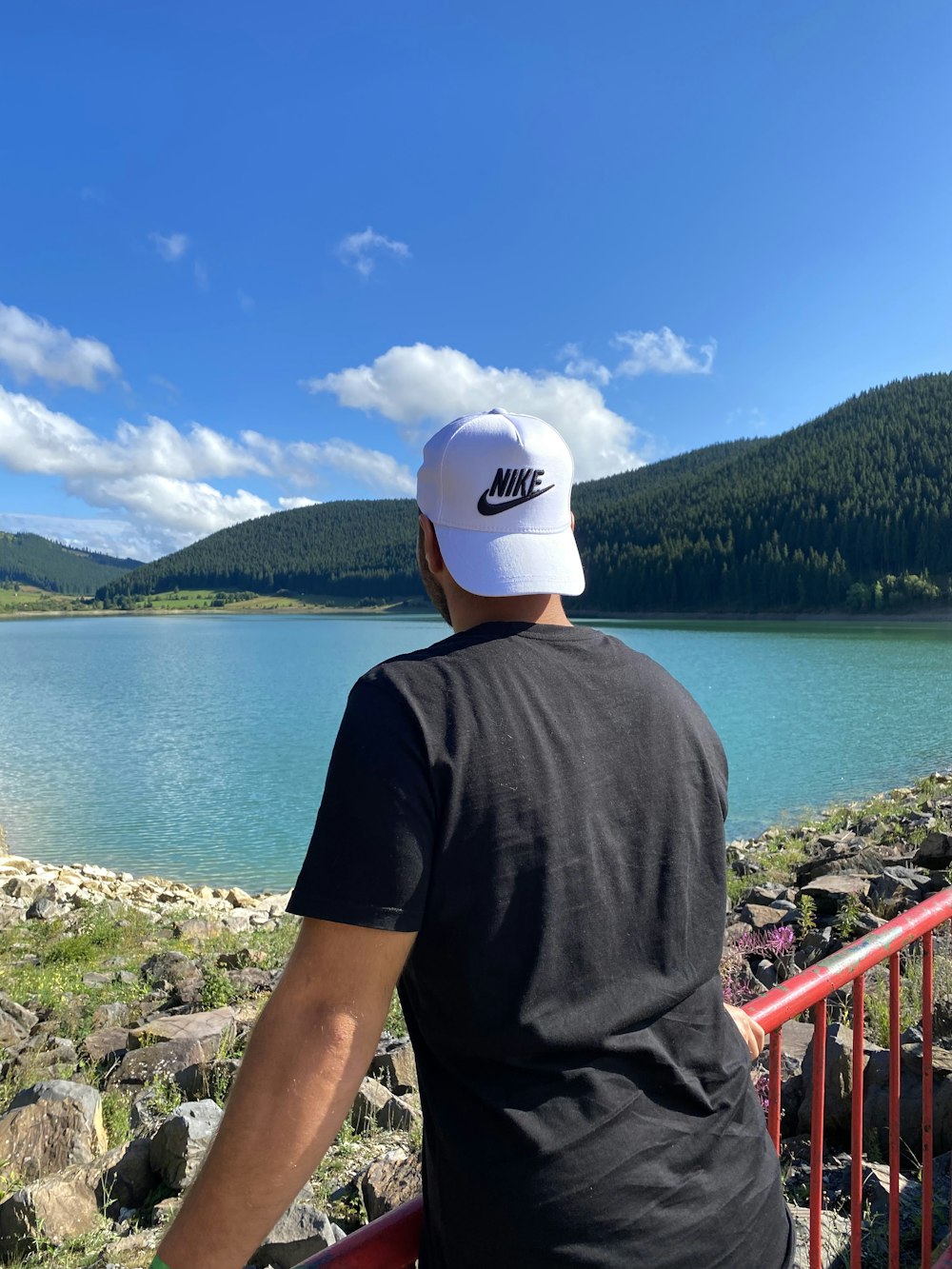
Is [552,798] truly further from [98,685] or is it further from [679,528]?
[679,528]

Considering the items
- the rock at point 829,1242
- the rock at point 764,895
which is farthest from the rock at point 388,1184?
the rock at point 764,895

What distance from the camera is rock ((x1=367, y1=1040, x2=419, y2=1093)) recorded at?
494 cm

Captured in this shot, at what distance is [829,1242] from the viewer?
2934 millimetres

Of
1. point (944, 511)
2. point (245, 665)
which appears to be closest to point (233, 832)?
Answer: point (245, 665)

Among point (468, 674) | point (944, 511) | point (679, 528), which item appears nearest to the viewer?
point (468, 674)

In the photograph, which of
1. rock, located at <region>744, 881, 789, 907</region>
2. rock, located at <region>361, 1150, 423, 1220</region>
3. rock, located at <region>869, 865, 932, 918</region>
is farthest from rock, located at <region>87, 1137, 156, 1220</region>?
rock, located at <region>744, 881, 789, 907</region>

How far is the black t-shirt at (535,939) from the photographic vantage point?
126 centimetres

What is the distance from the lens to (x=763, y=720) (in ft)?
96.7

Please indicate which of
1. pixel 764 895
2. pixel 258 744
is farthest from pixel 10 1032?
pixel 258 744

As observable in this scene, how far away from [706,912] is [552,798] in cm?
52

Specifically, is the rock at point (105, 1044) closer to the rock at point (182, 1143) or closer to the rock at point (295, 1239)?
the rock at point (182, 1143)

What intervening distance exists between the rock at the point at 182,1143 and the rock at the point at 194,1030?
1675 millimetres

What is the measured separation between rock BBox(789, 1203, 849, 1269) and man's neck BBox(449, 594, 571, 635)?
2533 mm

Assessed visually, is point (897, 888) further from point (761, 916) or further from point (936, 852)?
point (936, 852)
